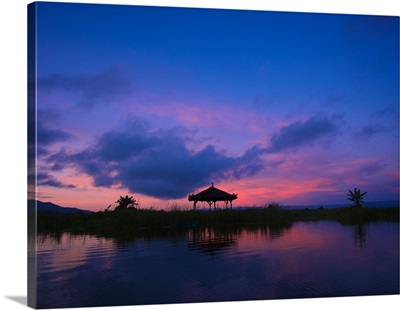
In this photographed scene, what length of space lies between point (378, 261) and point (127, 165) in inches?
145

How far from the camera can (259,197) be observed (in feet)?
32.7

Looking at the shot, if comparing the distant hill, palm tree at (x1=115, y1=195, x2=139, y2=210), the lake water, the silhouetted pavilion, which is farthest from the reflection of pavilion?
the distant hill

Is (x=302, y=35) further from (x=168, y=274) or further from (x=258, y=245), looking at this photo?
(x=168, y=274)

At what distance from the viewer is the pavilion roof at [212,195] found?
984cm

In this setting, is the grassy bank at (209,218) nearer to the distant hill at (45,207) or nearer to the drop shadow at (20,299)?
the distant hill at (45,207)

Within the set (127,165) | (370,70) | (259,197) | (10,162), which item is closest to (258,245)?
(259,197)

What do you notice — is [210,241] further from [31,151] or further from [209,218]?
[31,151]

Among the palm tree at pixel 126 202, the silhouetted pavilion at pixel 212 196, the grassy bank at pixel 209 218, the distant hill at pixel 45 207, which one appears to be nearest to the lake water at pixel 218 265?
the grassy bank at pixel 209 218

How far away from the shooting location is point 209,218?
35.6 ft

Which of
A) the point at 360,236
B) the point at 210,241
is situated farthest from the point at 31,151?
the point at 360,236

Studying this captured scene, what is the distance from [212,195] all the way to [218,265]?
1141mm

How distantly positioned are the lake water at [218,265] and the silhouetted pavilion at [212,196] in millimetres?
543

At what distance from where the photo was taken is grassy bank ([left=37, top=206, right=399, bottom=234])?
378 inches

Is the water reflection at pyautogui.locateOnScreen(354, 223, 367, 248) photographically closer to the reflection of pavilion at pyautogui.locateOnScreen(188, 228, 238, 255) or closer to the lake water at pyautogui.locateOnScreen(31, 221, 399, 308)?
the lake water at pyautogui.locateOnScreen(31, 221, 399, 308)
